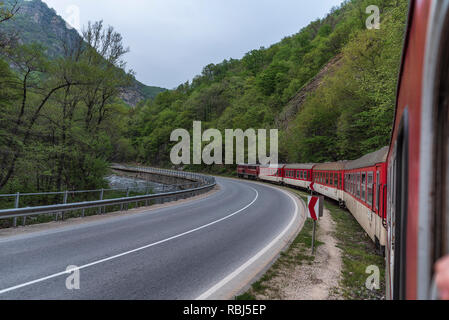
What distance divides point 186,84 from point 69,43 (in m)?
120

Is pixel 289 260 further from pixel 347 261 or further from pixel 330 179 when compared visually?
pixel 330 179

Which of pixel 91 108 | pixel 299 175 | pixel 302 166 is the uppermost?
pixel 91 108

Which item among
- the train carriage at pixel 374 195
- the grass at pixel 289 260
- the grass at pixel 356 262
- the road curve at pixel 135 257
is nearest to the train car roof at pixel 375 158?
the train carriage at pixel 374 195

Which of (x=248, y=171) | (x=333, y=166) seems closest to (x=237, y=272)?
(x=333, y=166)

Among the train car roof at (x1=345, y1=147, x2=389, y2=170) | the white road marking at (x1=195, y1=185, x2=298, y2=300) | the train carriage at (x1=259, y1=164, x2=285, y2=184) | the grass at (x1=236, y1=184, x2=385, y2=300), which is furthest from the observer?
the train carriage at (x1=259, y1=164, x2=285, y2=184)

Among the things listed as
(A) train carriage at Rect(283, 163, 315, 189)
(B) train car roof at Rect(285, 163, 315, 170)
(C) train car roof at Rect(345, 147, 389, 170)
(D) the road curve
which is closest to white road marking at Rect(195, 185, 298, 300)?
(D) the road curve

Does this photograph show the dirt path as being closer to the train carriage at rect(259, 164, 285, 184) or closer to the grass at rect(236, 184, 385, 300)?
the grass at rect(236, 184, 385, 300)

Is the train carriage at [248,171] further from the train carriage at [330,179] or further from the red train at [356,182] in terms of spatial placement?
the train carriage at [330,179]

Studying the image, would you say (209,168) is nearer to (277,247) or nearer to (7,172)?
(7,172)

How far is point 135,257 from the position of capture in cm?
620

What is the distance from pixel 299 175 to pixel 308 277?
23.2 metres

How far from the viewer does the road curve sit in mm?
4508

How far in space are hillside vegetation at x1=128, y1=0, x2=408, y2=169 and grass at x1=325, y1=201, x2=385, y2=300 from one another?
34.5 ft

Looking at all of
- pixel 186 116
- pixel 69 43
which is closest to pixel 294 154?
pixel 69 43
